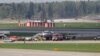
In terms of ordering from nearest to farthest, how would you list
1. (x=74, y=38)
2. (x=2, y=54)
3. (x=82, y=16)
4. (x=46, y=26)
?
(x=2, y=54) → (x=74, y=38) → (x=46, y=26) → (x=82, y=16)

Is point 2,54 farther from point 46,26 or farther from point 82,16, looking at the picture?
point 82,16

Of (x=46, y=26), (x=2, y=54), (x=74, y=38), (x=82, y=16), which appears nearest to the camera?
(x=2, y=54)

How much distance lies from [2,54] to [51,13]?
101274 millimetres

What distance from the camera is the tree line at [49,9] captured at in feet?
456

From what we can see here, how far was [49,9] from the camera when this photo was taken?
142 meters

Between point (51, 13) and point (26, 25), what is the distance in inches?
560

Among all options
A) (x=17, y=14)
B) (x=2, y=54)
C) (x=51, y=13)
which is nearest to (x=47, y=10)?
(x=51, y=13)

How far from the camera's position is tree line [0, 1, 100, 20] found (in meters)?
139

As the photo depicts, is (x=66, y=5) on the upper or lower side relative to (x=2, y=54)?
upper

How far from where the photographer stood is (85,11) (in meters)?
142

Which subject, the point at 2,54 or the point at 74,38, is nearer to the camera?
the point at 2,54

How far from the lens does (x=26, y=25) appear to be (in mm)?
130250

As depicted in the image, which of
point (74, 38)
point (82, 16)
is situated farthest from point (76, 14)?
point (74, 38)

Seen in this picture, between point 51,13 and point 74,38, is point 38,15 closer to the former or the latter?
point 51,13
